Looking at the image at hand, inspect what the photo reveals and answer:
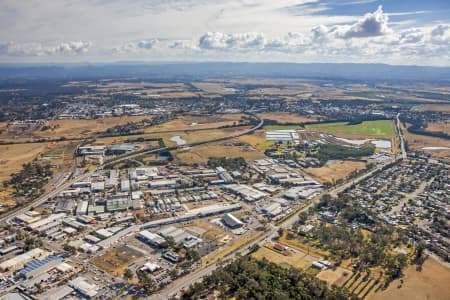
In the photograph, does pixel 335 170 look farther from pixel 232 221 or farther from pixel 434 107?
pixel 434 107

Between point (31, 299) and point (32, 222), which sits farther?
point (32, 222)

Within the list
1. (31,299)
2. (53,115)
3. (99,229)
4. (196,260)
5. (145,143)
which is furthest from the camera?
(53,115)

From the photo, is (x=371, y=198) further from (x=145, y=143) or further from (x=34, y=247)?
(x=145, y=143)

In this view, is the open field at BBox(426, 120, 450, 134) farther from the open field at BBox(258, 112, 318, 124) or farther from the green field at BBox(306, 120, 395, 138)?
the open field at BBox(258, 112, 318, 124)

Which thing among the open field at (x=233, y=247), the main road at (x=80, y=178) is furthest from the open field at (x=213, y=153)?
the open field at (x=233, y=247)

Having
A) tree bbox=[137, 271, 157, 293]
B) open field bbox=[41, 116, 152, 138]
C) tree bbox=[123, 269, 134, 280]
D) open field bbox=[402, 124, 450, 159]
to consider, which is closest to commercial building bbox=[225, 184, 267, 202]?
tree bbox=[123, 269, 134, 280]

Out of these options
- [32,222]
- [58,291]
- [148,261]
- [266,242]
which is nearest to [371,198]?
[266,242]
